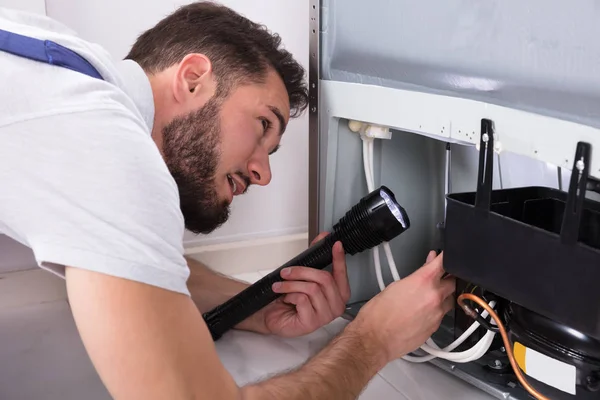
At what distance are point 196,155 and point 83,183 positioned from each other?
1.16ft

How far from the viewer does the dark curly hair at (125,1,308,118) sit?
993 millimetres

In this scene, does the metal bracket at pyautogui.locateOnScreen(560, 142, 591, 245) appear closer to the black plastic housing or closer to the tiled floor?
the black plastic housing

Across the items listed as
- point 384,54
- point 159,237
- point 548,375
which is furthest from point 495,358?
point 159,237

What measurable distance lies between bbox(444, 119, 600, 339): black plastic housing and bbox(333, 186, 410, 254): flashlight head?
15 cm

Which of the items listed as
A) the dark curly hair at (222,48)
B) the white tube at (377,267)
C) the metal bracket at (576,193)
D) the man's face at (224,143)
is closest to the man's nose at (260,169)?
the man's face at (224,143)

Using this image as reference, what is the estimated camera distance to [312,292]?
3.51 feet

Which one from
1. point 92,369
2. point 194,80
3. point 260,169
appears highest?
point 194,80

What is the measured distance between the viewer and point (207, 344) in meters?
0.69

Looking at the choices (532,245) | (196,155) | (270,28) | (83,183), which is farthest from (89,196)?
(270,28)

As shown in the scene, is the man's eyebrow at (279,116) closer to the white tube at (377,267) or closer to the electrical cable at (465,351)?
the white tube at (377,267)

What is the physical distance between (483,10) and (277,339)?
630 millimetres

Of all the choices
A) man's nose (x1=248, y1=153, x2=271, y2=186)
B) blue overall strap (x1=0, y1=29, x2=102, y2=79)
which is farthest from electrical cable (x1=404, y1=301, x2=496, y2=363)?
blue overall strap (x1=0, y1=29, x2=102, y2=79)

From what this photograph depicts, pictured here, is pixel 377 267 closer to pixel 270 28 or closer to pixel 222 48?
pixel 222 48

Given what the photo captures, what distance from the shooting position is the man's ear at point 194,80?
0.94 metres
